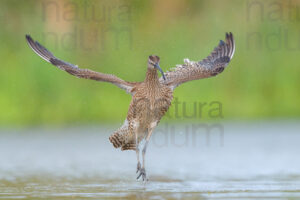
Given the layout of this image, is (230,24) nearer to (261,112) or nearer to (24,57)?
(261,112)

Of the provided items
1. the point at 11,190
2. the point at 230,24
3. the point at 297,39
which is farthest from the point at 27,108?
the point at 11,190

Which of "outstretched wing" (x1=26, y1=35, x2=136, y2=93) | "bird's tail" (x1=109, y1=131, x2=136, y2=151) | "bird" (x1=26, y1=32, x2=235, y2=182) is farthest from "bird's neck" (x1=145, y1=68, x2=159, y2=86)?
"bird's tail" (x1=109, y1=131, x2=136, y2=151)

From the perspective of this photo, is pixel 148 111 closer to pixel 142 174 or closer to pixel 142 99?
pixel 142 99

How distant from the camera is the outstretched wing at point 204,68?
39.4 ft

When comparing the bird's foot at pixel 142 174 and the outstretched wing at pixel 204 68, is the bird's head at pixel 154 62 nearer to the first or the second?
the outstretched wing at pixel 204 68

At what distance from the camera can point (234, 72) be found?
1900cm

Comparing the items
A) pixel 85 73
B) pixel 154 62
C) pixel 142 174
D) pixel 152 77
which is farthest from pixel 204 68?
pixel 142 174

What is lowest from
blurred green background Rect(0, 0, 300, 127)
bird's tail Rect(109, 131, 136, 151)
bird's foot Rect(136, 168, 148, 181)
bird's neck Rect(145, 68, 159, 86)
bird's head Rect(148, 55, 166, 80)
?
bird's foot Rect(136, 168, 148, 181)

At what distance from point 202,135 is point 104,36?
12.2 feet

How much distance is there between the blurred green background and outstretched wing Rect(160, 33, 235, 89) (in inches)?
192

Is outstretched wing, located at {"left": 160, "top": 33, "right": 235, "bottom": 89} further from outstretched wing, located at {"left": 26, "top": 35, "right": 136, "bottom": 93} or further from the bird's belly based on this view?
outstretched wing, located at {"left": 26, "top": 35, "right": 136, "bottom": 93}

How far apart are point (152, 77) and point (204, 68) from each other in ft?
4.31

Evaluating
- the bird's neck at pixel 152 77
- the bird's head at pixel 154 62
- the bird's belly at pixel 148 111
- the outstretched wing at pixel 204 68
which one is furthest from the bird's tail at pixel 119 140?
the bird's head at pixel 154 62

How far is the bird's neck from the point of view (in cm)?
1138
